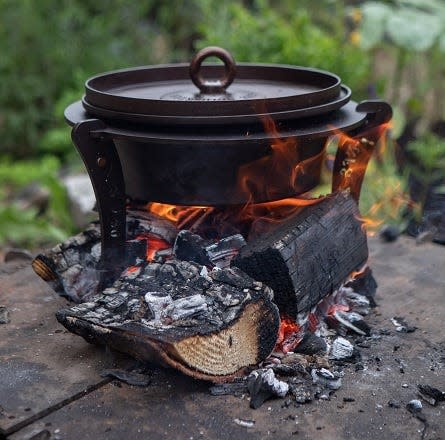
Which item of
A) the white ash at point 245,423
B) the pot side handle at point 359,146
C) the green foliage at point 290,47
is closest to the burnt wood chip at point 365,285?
the pot side handle at point 359,146

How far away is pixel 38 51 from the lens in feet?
19.5

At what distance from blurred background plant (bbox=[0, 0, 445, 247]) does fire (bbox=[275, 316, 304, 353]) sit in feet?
6.39

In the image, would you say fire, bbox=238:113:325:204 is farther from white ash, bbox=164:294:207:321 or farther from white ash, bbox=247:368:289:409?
white ash, bbox=247:368:289:409

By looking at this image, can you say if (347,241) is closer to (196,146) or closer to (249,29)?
(196,146)

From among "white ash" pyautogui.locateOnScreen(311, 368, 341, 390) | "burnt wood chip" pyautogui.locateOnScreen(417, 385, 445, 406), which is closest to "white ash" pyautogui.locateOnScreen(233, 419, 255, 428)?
"white ash" pyautogui.locateOnScreen(311, 368, 341, 390)

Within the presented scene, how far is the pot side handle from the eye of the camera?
104 inches

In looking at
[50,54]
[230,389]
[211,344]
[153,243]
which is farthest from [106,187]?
[50,54]

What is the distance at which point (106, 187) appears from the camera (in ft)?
7.96

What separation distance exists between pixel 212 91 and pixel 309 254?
751 mm

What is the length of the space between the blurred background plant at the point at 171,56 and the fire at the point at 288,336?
195cm

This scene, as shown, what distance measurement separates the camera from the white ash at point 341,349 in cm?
242

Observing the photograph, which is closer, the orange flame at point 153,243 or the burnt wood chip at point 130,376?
the burnt wood chip at point 130,376

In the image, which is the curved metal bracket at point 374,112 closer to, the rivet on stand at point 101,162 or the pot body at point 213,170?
the pot body at point 213,170

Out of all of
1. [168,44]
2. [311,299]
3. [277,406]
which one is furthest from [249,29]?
[277,406]
